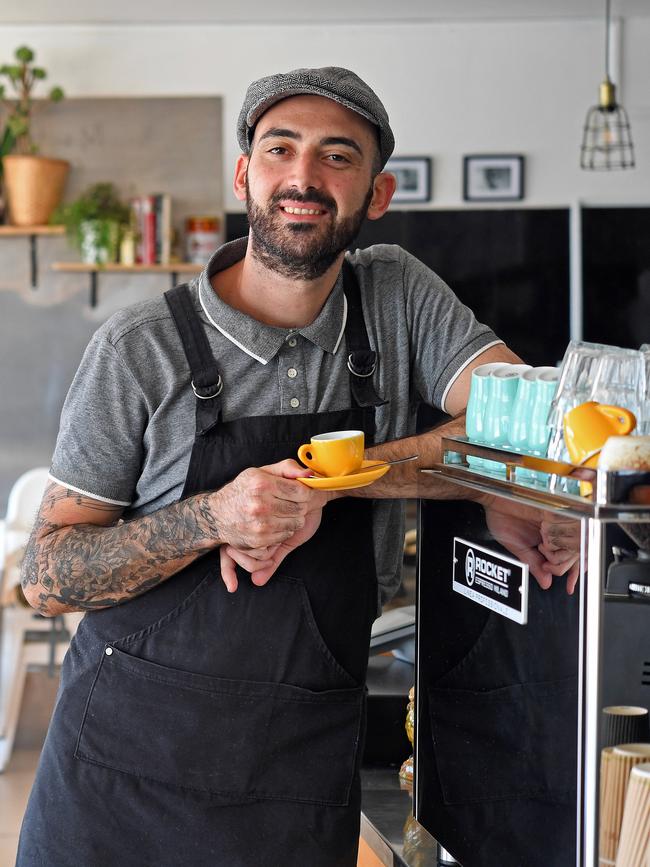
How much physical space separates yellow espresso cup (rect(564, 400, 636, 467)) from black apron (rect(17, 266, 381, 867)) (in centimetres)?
53

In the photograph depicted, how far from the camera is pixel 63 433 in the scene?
1490 millimetres

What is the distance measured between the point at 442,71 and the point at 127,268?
6.08ft

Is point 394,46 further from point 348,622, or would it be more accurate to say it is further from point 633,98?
point 348,622

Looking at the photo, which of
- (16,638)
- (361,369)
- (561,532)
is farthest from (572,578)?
(16,638)

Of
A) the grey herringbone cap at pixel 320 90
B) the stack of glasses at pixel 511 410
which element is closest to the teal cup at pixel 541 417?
the stack of glasses at pixel 511 410

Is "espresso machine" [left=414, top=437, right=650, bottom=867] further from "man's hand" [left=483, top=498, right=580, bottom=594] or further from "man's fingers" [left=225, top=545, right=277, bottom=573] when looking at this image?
"man's fingers" [left=225, top=545, right=277, bottom=573]

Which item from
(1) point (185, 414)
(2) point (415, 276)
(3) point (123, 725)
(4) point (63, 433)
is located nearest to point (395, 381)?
(2) point (415, 276)

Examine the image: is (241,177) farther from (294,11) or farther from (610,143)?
(610,143)

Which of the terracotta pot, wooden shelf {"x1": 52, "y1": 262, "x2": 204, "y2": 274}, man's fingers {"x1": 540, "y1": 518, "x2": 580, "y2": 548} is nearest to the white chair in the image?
wooden shelf {"x1": 52, "y1": 262, "x2": 204, "y2": 274}

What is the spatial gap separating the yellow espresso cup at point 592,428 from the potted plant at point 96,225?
443cm

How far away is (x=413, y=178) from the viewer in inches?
210

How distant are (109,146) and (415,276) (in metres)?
4.06

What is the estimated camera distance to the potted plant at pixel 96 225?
16.8 feet

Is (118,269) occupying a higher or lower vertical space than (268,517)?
higher
